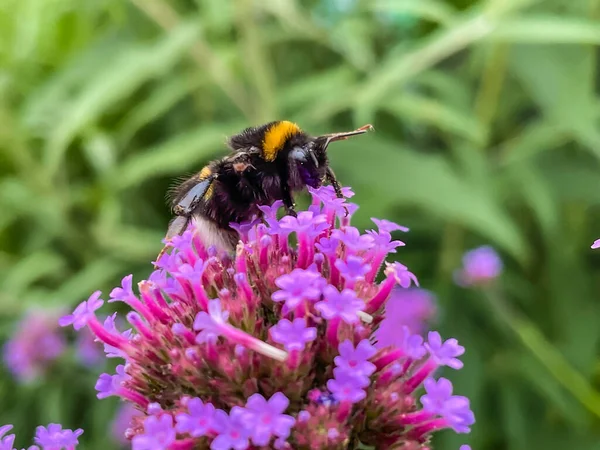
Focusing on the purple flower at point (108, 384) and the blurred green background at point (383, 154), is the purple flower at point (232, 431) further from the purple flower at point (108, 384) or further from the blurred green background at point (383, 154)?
the blurred green background at point (383, 154)

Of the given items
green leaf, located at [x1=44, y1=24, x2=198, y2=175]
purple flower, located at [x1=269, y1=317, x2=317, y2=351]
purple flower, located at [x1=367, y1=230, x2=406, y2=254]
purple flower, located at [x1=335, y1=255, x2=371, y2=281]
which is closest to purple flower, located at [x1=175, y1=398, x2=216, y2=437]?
purple flower, located at [x1=269, y1=317, x2=317, y2=351]

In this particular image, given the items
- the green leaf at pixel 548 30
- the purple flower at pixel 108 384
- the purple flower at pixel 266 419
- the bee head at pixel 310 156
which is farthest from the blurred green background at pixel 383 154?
the purple flower at pixel 266 419

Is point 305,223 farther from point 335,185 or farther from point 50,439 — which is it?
point 50,439

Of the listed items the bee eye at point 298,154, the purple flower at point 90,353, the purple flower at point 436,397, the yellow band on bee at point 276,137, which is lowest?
the purple flower at point 436,397

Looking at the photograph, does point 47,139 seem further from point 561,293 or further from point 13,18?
point 561,293

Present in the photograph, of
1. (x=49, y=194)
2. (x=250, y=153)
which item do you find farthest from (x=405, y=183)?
(x=49, y=194)

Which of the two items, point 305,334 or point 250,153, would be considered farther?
point 250,153
